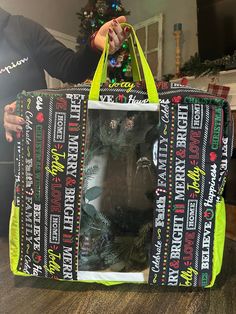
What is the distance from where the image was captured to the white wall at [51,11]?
7.11 feet

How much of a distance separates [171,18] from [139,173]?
199 centimetres

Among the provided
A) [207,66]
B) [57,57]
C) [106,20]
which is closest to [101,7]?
[106,20]

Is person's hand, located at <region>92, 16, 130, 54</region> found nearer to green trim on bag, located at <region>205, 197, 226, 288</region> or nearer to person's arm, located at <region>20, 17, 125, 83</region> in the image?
person's arm, located at <region>20, 17, 125, 83</region>

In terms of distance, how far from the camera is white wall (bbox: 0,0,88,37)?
2168 millimetres

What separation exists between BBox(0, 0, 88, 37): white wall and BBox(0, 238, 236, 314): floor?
2108mm

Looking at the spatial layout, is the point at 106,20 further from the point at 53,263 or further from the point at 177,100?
the point at 53,263

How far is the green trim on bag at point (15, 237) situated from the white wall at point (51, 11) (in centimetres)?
198

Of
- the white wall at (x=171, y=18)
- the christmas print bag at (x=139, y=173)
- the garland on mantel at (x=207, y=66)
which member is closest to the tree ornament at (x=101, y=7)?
the white wall at (x=171, y=18)

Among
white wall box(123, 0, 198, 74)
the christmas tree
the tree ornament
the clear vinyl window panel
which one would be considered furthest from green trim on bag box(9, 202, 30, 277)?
white wall box(123, 0, 198, 74)

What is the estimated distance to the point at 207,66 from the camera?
171 centimetres

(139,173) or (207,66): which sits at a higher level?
(207,66)

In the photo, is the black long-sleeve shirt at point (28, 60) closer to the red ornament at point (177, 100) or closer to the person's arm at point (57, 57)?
the person's arm at point (57, 57)

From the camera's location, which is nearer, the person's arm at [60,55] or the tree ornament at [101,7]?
the person's arm at [60,55]

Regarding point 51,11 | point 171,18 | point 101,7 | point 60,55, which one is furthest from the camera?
point 51,11
